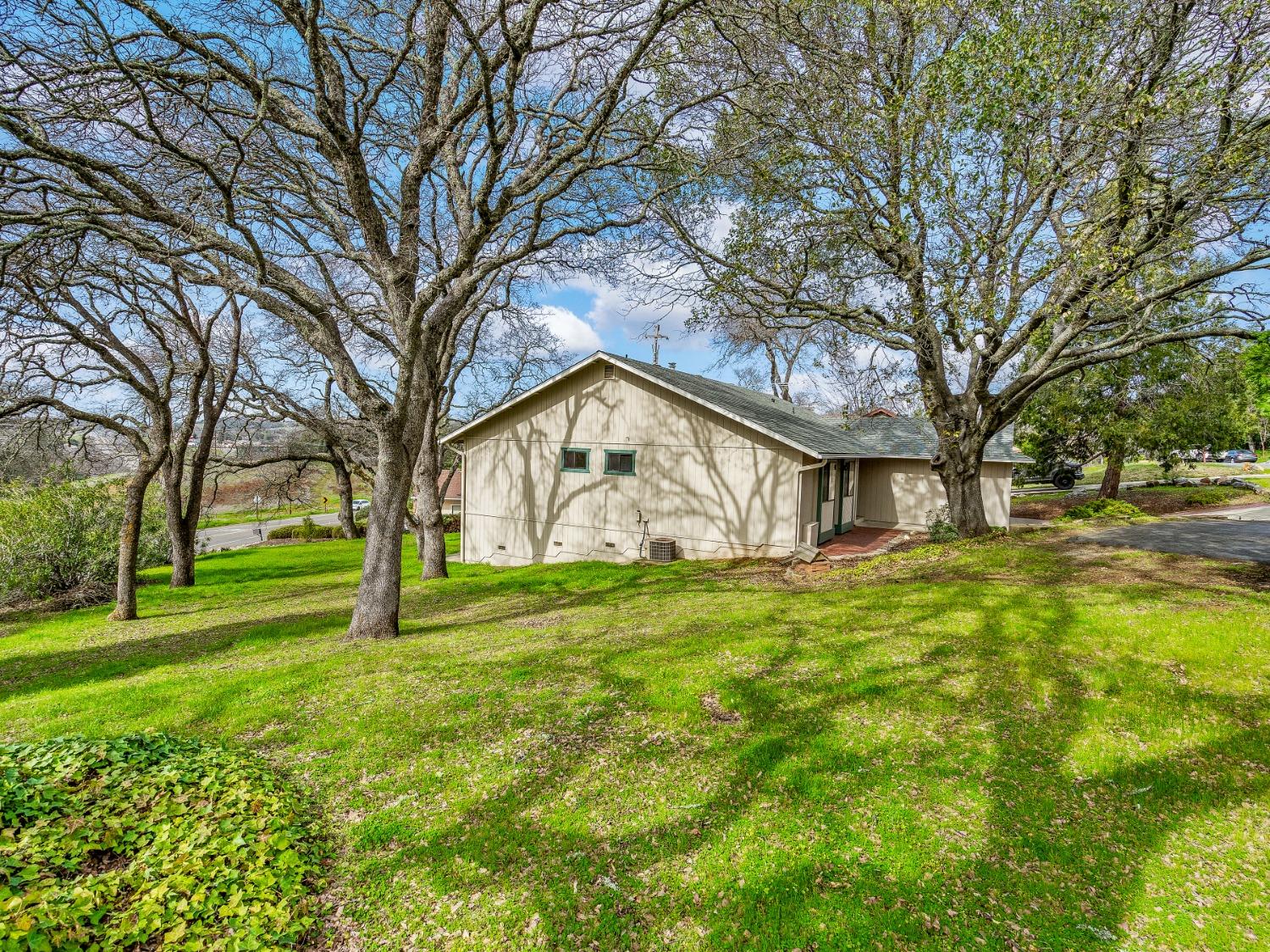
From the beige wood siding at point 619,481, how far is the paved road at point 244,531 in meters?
→ 22.0

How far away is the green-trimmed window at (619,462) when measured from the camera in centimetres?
1612

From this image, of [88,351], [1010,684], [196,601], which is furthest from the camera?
[196,601]

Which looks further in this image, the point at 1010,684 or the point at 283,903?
the point at 1010,684

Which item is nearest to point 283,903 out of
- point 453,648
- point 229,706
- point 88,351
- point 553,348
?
point 229,706

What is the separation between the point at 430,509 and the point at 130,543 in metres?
6.07

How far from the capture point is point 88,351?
13.2 metres

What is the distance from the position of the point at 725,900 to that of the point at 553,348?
18647 mm

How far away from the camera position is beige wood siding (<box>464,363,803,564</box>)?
47.8 ft

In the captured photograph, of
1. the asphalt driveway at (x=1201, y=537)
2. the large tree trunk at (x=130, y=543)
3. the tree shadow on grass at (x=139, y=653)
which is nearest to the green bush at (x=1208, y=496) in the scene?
the asphalt driveway at (x=1201, y=537)

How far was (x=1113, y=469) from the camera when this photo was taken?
909 inches

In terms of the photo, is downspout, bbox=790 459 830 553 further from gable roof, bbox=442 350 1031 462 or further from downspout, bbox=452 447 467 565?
downspout, bbox=452 447 467 565

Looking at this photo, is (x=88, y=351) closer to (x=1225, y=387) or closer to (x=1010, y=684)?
(x=1010, y=684)

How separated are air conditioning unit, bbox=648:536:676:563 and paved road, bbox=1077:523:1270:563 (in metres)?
9.65

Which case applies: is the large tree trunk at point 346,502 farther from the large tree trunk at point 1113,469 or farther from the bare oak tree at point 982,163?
the large tree trunk at point 1113,469
